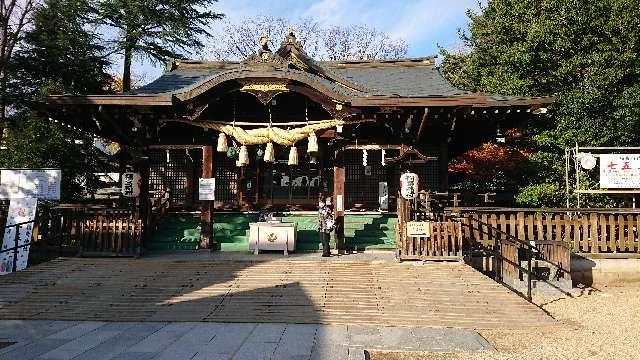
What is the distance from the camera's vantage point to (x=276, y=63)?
12.7m

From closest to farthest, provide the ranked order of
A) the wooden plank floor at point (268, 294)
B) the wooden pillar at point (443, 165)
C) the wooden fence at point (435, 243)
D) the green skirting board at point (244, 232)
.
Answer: the wooden plank floor at point (268, 294) < the wooden fence at point (435, 243) < the green skirting board at point (244, 232) < the wooden pillar at point (443, 165)

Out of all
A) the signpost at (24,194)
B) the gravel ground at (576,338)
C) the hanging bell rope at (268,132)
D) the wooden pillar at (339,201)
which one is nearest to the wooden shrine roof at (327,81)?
the hanging bell rope at (268,132)

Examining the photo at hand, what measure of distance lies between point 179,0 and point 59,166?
1466cm

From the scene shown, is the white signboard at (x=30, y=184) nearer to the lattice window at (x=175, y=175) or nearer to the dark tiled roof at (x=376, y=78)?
the dark tiled roof at (x=376, y=78)

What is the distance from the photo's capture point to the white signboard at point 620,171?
13898mm

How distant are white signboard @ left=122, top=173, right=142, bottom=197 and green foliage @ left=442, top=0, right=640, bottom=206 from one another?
1493 cm

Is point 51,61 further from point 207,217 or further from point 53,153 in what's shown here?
point 207,217

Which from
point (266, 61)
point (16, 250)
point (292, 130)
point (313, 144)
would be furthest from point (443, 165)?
point (16, 250)

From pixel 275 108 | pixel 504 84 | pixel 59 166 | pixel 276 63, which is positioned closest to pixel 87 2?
pixel 59 166

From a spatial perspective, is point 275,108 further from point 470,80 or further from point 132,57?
point 132,57

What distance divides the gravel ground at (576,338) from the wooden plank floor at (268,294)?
40 centimetres

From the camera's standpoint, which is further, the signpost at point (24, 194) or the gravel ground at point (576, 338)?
the signpost at point (24, 194)

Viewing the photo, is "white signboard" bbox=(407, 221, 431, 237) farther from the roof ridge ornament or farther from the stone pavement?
the roof ridge ornament

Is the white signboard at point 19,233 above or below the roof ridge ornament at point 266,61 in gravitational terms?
below
